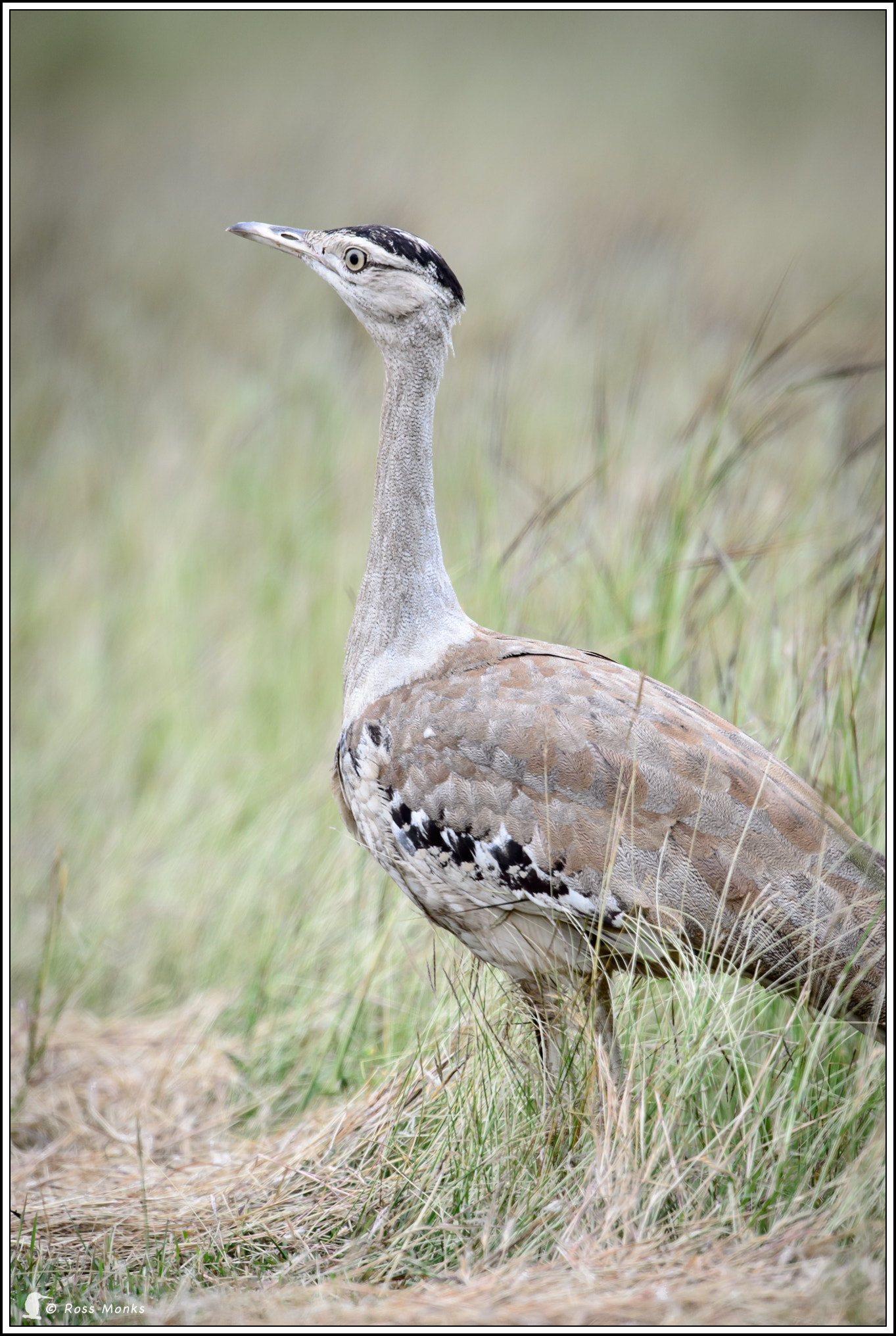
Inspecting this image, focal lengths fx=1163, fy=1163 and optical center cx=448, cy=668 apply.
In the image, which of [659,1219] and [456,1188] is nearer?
[659,1219]

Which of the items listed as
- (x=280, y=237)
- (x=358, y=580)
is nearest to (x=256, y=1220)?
(x=280, y=237)

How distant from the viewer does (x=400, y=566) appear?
9.31 ft

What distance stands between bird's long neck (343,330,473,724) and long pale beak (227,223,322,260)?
347mm

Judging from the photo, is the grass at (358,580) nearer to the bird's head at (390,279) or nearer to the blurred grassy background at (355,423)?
the blurred grassy background at (355,423)

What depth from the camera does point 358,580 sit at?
5.49 metres

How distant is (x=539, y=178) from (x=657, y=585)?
18.6ft

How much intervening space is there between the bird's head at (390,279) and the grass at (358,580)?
0.69 m

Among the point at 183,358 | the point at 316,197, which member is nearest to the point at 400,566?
the point at 183,358

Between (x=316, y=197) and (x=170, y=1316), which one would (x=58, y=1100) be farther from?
(x=316, y=197)

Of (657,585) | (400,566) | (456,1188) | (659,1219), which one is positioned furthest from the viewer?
(657,585)

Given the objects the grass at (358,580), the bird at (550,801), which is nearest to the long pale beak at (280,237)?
the bird at (550,801)

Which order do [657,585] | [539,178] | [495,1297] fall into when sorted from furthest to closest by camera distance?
[539,178], [657,585], [495,1297]

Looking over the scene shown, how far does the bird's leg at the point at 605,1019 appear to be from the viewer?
249 centimetres

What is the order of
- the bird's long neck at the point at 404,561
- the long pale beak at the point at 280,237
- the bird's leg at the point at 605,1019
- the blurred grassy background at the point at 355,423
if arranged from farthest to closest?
the blurred grassy background at the point at 355,423
the long pale beak at the point at 280,237
the bird's long neck at the point at 404,561
the bird's leg at the point at 605,1019
